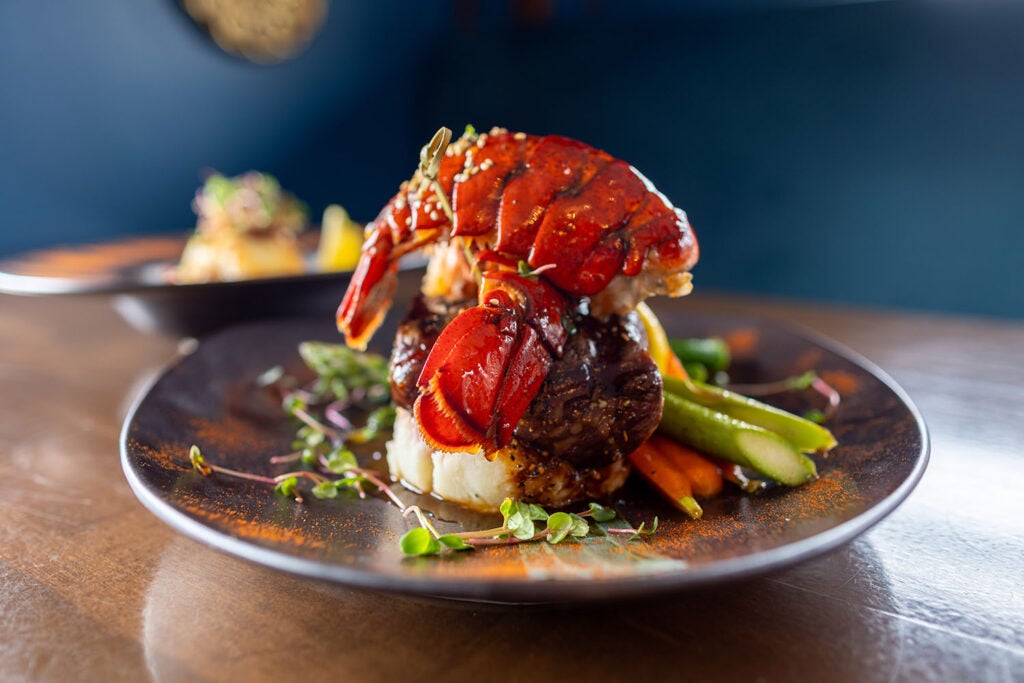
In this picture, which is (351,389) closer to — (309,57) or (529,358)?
(529,358)

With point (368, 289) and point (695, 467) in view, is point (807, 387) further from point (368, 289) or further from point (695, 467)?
point (368, 289)

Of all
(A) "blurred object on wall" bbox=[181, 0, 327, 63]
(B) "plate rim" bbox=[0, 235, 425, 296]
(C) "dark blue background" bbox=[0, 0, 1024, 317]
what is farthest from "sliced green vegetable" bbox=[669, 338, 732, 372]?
(A) "blurred object on wall" bbox=[181, 0, 327, 63]

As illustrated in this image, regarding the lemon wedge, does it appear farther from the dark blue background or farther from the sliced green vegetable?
the dark blue background

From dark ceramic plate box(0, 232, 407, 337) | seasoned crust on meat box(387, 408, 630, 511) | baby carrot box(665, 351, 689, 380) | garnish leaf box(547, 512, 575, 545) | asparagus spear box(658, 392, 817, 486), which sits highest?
asparagus spear box(658, 392, 817, 486)

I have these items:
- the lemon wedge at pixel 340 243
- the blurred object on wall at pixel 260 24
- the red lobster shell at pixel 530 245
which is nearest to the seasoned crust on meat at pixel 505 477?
the red lobster shell at pixel 530 245

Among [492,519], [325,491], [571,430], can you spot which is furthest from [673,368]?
[325,491]
